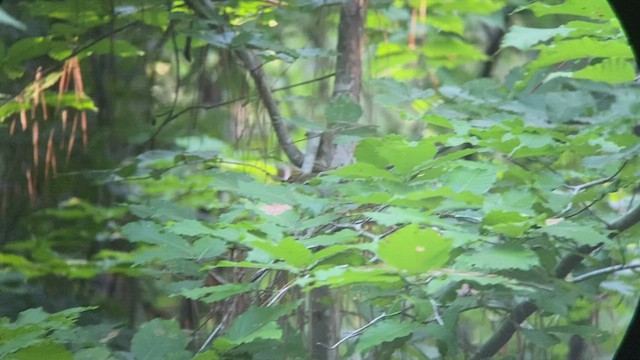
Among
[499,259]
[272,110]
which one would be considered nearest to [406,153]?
[499,259]

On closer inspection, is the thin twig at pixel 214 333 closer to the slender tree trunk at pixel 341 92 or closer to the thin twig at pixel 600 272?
the slender tree trunk at pixel 341 92

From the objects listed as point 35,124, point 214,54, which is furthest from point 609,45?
point 35,124

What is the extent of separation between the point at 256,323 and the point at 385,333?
5.5 inches

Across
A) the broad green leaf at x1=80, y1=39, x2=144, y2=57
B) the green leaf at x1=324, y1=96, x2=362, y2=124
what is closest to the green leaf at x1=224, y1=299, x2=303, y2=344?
the green leaf at x1=324, y1=96, x2=362, y2=124

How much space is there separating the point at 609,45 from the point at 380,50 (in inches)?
26.5

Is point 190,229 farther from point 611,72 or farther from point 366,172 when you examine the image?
point 611,72

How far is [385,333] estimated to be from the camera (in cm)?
73

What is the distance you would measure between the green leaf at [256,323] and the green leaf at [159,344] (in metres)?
0.06

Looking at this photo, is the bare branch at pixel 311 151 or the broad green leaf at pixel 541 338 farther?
the bare branch at pixel 311 151

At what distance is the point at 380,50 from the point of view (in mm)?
1405

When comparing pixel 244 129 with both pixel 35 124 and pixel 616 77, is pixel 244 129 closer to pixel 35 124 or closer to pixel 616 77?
pixel 35 124

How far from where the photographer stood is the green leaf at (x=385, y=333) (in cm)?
72

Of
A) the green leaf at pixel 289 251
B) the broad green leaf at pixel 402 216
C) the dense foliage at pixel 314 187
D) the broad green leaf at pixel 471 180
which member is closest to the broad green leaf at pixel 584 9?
the dense foliage at pixel 314 187

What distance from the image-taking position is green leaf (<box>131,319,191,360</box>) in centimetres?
74
